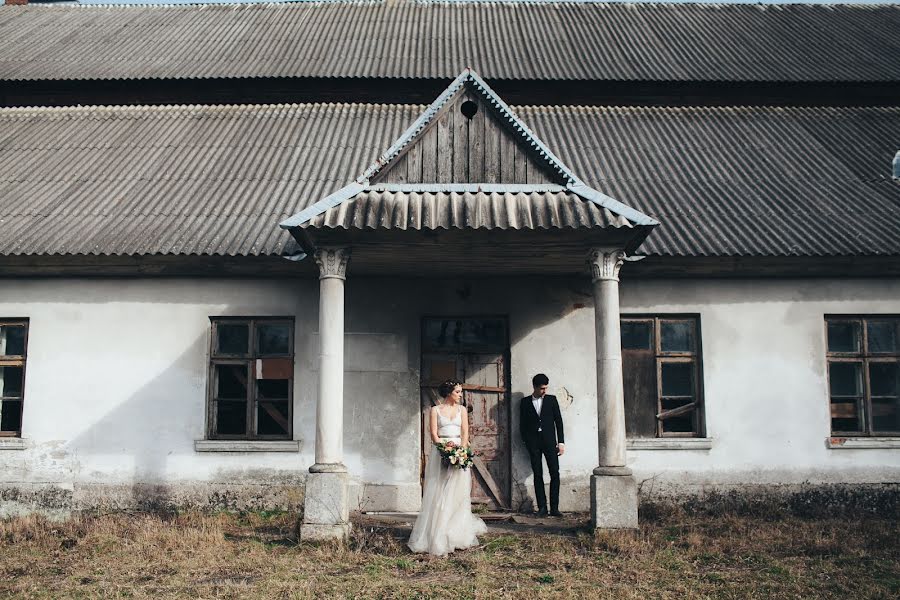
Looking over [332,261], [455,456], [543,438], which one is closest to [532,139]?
[332,261]

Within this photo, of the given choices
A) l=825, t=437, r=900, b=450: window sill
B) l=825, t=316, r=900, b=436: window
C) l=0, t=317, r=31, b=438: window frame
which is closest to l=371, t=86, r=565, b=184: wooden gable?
l=825, t=316, r=900, b=436: window

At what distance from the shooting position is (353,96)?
15.3m

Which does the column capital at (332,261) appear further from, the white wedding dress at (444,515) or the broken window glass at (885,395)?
the broken window glass at (885,395)

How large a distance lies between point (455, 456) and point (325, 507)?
4.87ft

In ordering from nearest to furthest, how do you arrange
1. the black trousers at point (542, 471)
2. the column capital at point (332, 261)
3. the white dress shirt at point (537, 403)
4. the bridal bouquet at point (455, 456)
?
the bridal bouquet at point (455, 456) < the column capital at point (332, 261) < the black trousers at point (542, 471) < the white dress shirt at point (537, 403)

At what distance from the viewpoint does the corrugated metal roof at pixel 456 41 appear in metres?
15.5

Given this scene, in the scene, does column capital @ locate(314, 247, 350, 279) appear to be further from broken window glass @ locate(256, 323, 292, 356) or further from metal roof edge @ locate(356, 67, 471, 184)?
broken window glass @ locate(256, 323, 292, 356)

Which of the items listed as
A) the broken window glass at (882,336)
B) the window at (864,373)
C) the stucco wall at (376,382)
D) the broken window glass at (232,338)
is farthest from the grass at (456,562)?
→ the broken window glass at (882,336)

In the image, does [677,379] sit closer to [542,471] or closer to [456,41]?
[542,471]

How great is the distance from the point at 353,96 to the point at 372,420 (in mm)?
7105

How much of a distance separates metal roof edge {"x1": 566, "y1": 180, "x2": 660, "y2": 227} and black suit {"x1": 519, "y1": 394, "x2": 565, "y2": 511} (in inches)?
114

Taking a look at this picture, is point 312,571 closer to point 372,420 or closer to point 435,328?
point 372,420

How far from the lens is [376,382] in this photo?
10.9 m

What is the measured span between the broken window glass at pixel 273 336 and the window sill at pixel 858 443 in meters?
7.36
